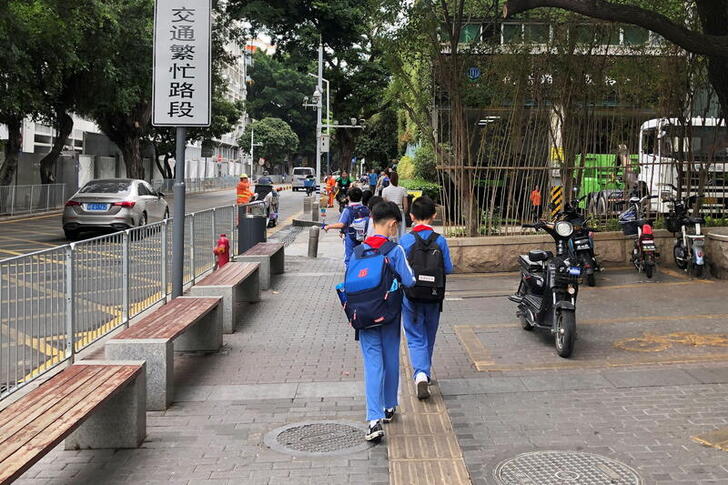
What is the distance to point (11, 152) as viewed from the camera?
2730 cm

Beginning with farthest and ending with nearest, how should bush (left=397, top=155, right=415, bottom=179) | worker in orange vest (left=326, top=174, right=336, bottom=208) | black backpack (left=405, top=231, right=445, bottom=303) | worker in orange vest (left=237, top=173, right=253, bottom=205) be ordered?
worker in orange vest (left=326, top=174, right=336, bottom=208)
bush (left=397, top=155, right=415, bottom=179)
worker in orange vest (left=237, top=173, right=253, bottom=205)
black backpack (left=405, top=231, right=445, bottom=303)

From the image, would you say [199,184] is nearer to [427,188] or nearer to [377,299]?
[427,188]

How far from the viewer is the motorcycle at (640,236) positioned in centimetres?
1121

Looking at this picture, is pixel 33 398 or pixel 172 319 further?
pixel 172 319

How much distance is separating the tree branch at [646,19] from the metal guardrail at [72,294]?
14.2 feet

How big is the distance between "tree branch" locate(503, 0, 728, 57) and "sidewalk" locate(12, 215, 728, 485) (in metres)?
2.70

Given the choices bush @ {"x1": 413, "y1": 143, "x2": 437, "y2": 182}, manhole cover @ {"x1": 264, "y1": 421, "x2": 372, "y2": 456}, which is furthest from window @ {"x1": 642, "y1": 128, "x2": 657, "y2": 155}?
bush @ {"x1": 413, "y1": 143, "x2": 437, "y2": 182}

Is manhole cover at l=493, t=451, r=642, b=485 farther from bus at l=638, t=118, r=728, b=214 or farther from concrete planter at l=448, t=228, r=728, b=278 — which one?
bus at l=638, t=118, r=728, b=214

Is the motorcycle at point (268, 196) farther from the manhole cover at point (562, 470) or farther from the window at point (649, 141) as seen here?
A: the manhole cover at point (562, 470)

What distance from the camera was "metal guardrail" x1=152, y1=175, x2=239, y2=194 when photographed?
48.4 metres

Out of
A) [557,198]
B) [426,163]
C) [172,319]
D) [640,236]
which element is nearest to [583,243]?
[640,236]

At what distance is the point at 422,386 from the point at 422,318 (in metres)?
0.53

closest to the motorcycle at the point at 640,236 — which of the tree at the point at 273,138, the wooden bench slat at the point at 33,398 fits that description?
the wooden bench slat at the point at 33,398

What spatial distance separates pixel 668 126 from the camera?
13125mm
